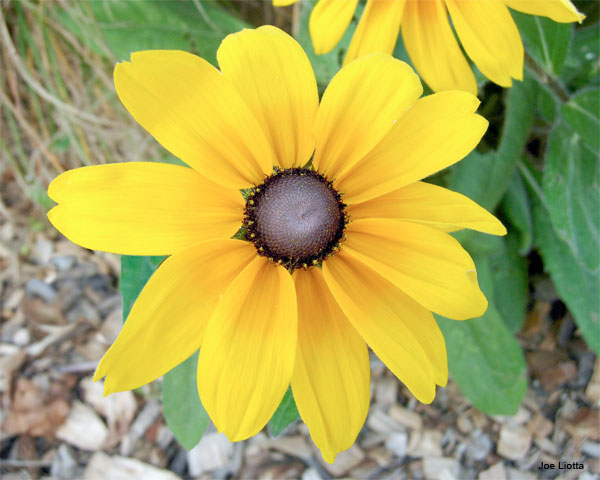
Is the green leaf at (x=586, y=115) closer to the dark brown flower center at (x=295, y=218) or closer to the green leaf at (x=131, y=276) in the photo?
the dark brown flower center at (x=295, y=218)

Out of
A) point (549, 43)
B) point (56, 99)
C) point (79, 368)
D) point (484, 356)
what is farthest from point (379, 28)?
point (79, 368)

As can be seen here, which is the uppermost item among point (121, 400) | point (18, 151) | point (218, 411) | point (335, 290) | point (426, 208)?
point (426, 208)

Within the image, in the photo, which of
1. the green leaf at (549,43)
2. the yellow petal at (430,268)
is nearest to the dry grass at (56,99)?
the green leaf at (549,43)

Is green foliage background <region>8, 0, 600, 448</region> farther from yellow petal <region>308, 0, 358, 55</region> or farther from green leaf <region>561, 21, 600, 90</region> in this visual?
yellow petal <region>308, 0, 358, 55</region>

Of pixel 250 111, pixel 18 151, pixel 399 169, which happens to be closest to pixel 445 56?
pixel 399 169

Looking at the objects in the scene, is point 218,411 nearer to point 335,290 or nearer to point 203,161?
point 335,290
